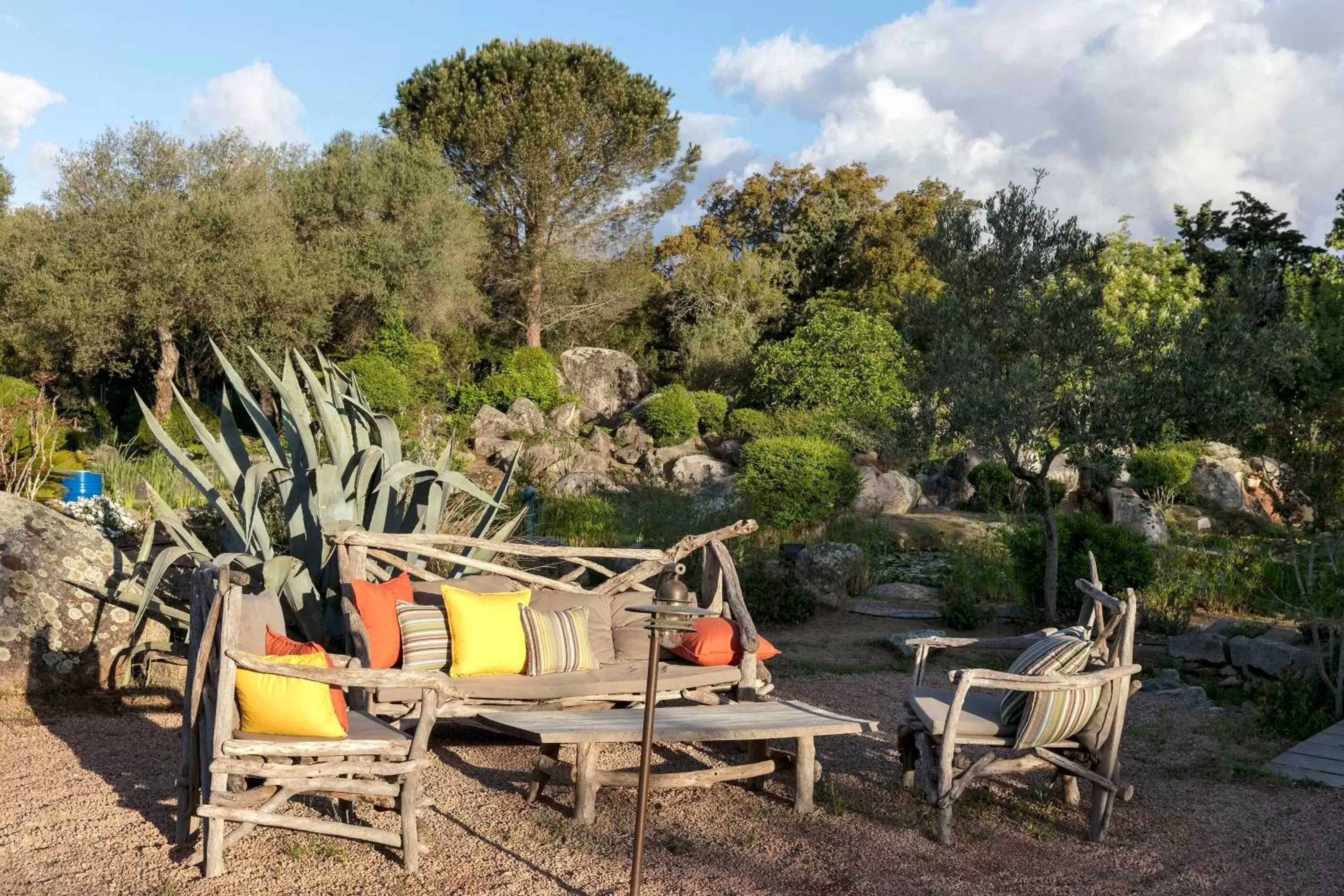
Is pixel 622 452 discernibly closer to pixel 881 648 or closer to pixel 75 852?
pixel 881 648

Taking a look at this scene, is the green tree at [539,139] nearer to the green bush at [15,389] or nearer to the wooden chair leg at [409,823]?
the green bush at [15,389]

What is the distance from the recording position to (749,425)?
18188 millimetres

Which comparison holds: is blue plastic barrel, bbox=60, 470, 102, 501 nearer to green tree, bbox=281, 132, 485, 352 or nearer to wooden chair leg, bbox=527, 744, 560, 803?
wooden chair leg, bbox=527, 744, 560, 803

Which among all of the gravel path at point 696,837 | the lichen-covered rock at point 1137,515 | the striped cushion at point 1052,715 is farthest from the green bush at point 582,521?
the striped cushion at point 1052,715

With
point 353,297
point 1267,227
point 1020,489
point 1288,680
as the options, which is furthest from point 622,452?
point 1267,227

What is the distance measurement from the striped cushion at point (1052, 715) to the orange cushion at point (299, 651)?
7.80 feet

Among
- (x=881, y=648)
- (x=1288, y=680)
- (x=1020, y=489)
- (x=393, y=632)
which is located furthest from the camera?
(x=1020, y=489)

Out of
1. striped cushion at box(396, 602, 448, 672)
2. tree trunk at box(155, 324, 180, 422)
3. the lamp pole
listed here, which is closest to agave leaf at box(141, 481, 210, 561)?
striped cushion at box(396, 602, 448, 672)

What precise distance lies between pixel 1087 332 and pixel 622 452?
37.8 feet

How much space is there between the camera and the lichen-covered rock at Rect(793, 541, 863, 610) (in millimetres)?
9175

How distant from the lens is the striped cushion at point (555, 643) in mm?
4957

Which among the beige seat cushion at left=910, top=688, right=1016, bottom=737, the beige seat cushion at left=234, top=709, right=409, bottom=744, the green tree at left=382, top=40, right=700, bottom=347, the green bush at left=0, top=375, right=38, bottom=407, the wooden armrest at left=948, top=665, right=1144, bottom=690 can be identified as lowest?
the beige seat cushion at left=234, top=709, right=409, bottom=744

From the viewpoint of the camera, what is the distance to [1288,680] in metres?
6.11

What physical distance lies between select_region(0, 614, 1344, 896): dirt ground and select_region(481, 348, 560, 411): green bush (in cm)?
1441
